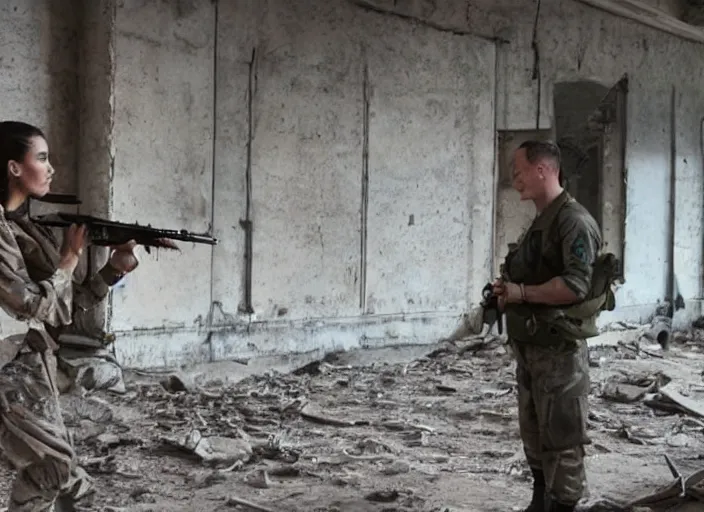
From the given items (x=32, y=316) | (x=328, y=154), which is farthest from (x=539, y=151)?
(x=328, y=154)

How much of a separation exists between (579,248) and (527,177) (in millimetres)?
442

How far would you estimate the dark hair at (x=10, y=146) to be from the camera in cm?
293

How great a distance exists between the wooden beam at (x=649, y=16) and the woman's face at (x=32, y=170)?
9.07 metres

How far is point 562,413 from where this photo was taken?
11.9 ft

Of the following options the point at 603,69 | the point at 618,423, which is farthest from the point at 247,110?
the point at 603,69

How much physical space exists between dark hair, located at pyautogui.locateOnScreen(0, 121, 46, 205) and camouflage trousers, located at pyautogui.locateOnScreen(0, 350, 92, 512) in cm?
61

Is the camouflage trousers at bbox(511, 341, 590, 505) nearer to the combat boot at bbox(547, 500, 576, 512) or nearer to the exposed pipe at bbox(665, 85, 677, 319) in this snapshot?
the combat boot at bbox(547, 500, 576, 512)

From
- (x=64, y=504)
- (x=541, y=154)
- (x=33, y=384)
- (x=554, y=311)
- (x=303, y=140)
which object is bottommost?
(x=64, y=504)

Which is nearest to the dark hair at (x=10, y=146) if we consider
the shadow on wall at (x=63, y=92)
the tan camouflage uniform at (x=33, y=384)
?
the tan camouflage uniform at (x=33, y=384)

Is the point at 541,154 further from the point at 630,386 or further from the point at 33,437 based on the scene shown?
the point at 630,386

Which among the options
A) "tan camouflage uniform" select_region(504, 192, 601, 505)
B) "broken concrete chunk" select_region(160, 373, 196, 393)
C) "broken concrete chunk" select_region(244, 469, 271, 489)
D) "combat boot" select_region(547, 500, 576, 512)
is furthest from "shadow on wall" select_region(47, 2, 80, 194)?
"combat boot" select_region(547, 500, 576, 512)

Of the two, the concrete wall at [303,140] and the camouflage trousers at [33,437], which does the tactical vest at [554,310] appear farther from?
the concrete wall at [303,140]

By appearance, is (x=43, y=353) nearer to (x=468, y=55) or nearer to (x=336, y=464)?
(x=336, y=464)

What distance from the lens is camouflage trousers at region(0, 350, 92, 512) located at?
2.88 metres
